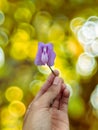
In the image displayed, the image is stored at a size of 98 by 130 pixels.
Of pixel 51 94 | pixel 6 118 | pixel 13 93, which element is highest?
pixel 51 94

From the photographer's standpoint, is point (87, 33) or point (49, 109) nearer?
point (49, 109)

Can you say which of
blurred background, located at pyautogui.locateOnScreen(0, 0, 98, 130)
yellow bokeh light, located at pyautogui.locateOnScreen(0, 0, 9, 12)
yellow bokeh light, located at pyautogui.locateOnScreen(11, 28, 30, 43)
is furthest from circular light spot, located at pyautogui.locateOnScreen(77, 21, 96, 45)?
yellow bokeh light, located at pyautogui.locateOnScreen(0, 0, 9, 12)

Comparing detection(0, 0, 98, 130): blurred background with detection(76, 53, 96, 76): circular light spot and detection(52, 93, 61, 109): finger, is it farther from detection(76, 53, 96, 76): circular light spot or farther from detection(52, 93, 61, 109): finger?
detection(52, 93, 61, 109): finger

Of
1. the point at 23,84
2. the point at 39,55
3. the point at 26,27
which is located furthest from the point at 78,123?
the point at 39,55

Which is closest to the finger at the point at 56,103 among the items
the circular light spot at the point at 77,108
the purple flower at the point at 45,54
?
the purple flower at the point at 45,54

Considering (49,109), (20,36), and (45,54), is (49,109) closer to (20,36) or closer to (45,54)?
(45,54)

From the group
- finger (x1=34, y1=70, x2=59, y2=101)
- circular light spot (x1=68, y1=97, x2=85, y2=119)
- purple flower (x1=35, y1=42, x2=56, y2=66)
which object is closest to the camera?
purple flower (x1=35, y1=42, x2=56, y2=66)

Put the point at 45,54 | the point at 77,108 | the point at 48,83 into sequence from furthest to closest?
the point at 77,108 → the point at 48,83 → the point at 45,54

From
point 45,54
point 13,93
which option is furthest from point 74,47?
point 45,54

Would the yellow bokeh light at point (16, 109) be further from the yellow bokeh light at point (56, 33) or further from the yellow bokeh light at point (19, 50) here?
the yellow bokeh light at point (56, 33)
